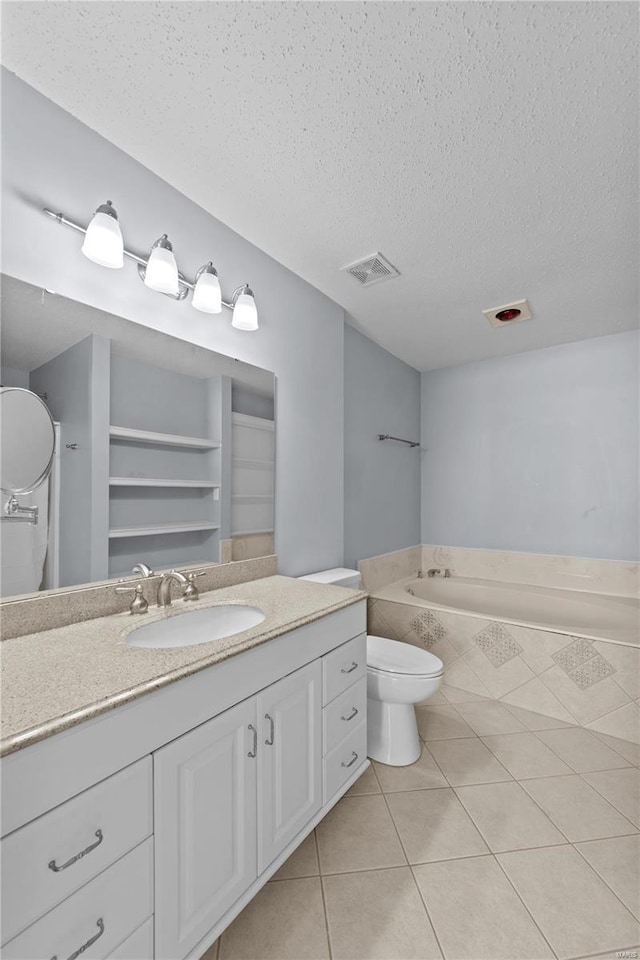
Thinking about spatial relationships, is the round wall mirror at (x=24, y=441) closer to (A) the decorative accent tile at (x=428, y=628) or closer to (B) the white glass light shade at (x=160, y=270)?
(B) the white glass light shade at (x=160, y=270)

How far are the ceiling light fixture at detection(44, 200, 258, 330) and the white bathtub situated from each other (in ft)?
6.65

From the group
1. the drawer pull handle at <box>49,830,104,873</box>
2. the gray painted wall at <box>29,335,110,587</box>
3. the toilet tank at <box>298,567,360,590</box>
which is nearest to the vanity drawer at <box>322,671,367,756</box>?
the toilet tank at <box>298,567,360,590</box>

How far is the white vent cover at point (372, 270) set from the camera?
6.63 feet

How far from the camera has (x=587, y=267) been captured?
209 centimetres

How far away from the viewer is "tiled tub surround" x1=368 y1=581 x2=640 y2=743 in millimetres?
2072

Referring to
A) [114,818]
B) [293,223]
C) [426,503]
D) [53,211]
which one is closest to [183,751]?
[114,818]

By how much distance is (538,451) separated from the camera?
320cm

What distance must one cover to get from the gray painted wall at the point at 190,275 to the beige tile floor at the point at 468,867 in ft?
3.58

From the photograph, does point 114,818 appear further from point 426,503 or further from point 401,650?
point 426,503

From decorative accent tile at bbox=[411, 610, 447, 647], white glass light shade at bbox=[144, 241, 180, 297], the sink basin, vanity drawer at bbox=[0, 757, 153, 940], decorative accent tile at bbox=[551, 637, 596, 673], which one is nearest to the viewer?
vanity drawer at bbox=[0, 757, 153, 940]

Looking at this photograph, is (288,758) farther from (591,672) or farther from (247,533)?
(591,672)

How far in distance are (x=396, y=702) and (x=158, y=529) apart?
1.27m

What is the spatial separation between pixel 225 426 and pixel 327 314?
106 centimetres

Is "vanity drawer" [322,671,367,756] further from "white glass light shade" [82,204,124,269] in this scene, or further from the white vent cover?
the white vent cover
